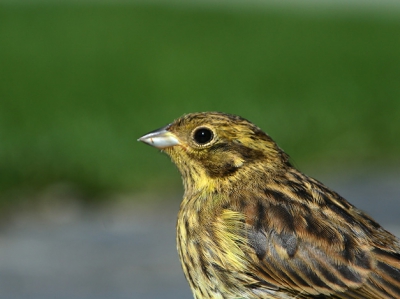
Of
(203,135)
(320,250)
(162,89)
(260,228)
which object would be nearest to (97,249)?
(203,135)

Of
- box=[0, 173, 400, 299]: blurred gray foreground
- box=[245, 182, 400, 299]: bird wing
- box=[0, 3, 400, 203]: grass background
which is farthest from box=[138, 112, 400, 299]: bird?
box=[0, 3, 400, 203]: grass background

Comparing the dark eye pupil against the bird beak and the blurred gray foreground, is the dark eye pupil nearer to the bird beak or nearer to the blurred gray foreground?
the bird beak

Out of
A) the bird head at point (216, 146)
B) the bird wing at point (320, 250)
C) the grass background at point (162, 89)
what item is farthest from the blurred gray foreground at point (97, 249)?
the bird wing at point (320, 250)

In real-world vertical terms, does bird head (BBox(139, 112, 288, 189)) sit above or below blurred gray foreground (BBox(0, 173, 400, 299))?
below

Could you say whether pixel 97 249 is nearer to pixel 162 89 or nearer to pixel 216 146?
pixel 216 146

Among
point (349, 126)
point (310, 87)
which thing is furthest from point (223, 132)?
point (310, 87)

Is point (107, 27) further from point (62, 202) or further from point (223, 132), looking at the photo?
point (223, 132)
